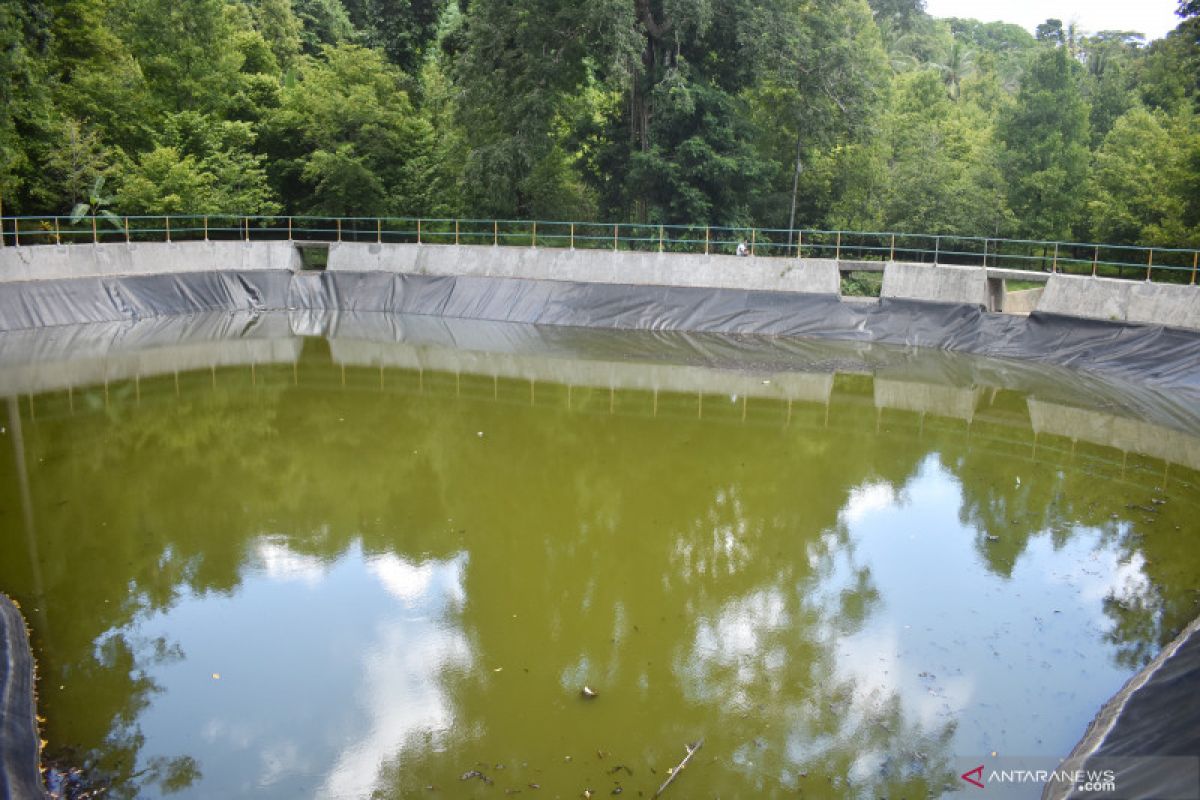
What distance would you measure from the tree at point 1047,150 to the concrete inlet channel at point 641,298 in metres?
3.51

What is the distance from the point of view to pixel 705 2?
25.3 meters

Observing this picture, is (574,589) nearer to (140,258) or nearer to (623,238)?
(623,238)

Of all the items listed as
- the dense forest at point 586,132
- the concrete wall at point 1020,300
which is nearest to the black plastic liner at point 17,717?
the dense forest at point 586,132

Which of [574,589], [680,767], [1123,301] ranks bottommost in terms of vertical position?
[680,767]

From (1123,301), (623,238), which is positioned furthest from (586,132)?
(1123,301)

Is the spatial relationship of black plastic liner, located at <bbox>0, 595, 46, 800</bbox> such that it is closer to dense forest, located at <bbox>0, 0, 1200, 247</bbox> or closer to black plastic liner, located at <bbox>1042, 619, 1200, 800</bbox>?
black plastic liner, located at <bbox>1042, 619, 1200, 800</bbox>

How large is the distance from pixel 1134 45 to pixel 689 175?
3917 centimetres

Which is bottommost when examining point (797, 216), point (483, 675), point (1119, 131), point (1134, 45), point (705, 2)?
point (483, 675)

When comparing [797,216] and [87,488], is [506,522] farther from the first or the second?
[797,216]

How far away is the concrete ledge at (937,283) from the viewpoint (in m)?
22.2

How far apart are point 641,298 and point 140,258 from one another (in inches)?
517

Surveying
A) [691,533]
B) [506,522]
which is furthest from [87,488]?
[691,533]

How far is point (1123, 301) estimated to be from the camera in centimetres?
1964

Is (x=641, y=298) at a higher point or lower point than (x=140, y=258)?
lower
